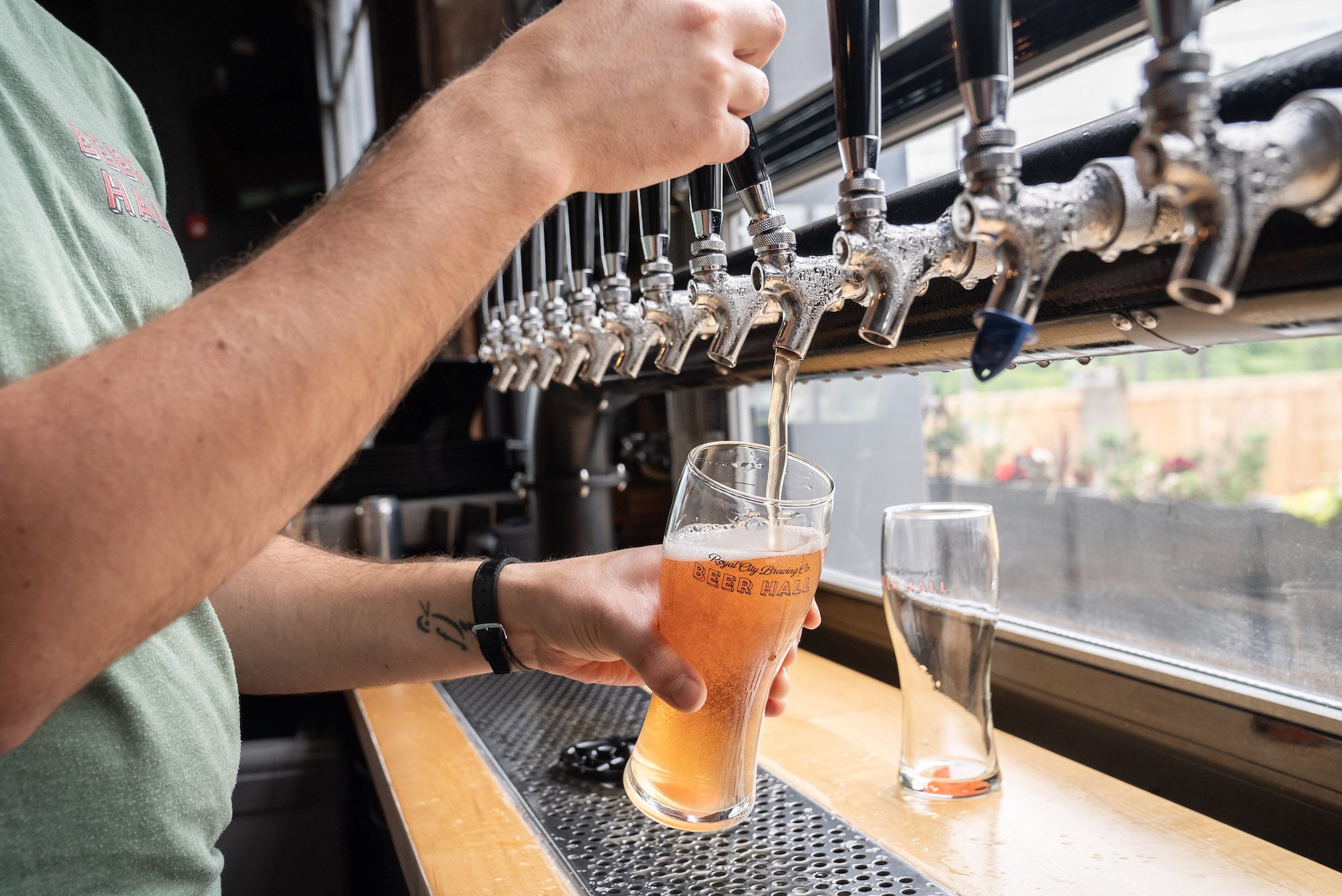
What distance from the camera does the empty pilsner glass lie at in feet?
3.45

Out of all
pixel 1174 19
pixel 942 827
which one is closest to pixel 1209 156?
pixel 1174 19

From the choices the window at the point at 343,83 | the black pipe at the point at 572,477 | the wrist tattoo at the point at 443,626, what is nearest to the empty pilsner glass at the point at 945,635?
the wrist tattoo at the point at 443,626

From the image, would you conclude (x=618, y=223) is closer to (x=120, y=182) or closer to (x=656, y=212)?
(x=656, y=212)

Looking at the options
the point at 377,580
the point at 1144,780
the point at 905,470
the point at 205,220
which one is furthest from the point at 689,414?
the point at 205,220

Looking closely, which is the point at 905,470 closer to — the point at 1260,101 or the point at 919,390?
the point at 919,390

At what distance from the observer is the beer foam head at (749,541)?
0.77m

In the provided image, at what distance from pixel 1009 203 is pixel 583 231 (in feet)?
2.58

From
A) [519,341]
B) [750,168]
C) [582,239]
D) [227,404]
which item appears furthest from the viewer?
[519,341]

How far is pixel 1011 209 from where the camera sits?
528mm

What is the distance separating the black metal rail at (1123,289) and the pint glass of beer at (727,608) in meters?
0.19

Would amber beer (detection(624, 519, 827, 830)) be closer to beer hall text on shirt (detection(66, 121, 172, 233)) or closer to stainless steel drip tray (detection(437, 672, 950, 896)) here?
stainless steel drip tray (detection(437, 672, 950, 896))

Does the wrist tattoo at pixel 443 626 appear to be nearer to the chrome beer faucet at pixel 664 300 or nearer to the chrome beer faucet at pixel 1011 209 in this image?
the chrome beer faucet at pixel 664 300

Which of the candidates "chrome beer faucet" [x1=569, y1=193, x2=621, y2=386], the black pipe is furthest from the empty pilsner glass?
the black pipe

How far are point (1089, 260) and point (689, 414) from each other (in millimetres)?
1510
